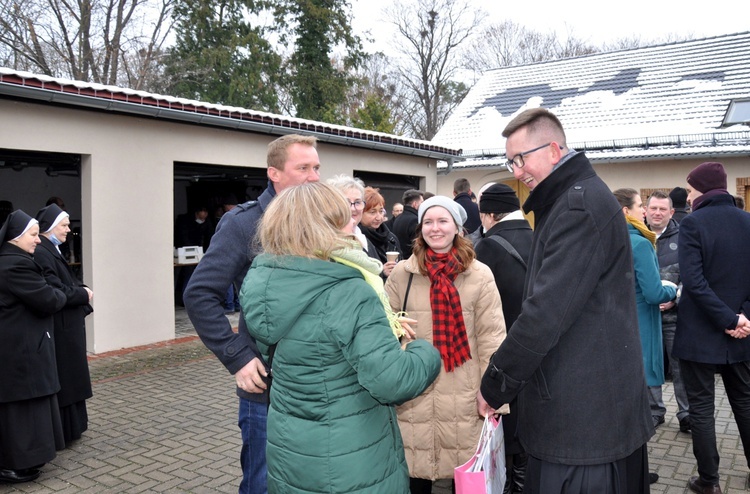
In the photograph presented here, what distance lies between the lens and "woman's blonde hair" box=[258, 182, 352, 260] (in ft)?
7.32

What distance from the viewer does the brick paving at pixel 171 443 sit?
4426 mm

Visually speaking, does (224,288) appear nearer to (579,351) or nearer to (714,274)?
(579,351)

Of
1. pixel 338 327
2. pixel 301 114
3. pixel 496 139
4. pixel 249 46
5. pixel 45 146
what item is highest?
pixel 249 46

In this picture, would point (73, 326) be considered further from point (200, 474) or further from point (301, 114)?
point (301, 114)

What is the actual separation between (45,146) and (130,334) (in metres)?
2.69

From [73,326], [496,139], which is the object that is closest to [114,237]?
[73,326]

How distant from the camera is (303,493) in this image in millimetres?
2346

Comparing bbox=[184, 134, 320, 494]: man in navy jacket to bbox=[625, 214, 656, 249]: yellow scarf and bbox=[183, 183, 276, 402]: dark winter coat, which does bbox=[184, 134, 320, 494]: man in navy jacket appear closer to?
bbox=[183, 183, 276, 402]: dark winter coat

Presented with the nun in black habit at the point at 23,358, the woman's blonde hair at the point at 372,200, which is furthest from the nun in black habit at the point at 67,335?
the woman's blonde hair at the point at 372,200

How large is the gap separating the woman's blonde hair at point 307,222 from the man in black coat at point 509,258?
181cm

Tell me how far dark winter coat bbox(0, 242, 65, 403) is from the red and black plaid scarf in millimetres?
2913

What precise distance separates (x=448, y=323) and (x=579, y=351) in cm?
102

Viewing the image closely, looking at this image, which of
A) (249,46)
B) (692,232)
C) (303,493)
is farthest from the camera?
(249,46)

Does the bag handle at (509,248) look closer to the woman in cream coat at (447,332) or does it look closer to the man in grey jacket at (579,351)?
the woman in cream coat at (447,332)
